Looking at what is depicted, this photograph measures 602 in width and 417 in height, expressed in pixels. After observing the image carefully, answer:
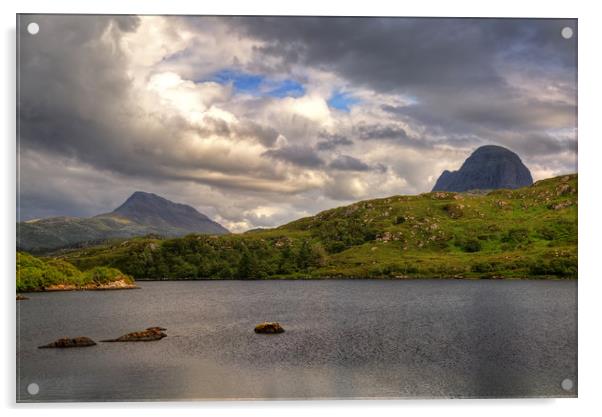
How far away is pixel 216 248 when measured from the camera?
38.4 meters

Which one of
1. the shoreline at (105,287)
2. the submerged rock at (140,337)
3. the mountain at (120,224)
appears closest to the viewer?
the mountain at (120,224)

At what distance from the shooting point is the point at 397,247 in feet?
273

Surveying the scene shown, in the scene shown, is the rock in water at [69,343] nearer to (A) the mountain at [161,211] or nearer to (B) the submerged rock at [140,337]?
(B) the submerged rock at [140,337]

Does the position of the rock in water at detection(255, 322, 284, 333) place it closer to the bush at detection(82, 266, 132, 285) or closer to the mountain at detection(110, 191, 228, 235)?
the mountain at detection(110, 191, 228, 235)

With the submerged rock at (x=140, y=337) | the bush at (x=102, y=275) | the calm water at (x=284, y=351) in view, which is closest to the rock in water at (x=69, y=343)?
the calm water at (x=284, y=351)

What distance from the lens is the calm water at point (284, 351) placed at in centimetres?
1560

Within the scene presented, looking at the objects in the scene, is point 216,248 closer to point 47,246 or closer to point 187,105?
point 47,246

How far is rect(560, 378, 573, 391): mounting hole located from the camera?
1556 centimetres

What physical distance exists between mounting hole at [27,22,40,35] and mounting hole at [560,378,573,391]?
19.2 m

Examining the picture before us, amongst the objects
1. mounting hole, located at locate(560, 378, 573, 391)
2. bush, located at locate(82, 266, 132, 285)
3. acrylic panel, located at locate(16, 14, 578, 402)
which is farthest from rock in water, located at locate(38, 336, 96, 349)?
mounting hole, located at locate(560, 378, 573, 391)

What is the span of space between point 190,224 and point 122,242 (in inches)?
343

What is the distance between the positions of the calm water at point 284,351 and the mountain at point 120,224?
2918mm

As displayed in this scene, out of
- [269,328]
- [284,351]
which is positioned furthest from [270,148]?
[269,328]
